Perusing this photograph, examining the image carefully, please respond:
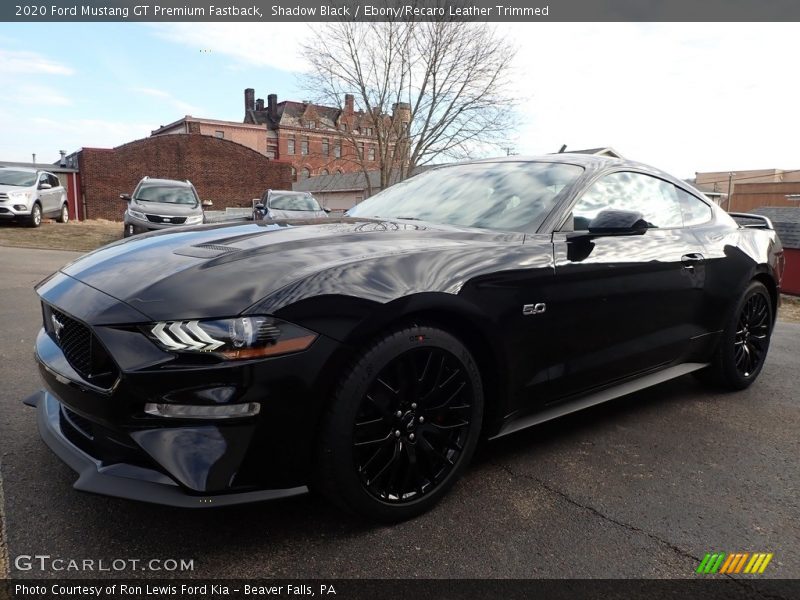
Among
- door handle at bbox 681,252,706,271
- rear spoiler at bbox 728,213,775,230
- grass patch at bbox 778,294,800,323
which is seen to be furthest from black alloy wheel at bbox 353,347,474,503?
grass patch at bbox 778,294,800,323

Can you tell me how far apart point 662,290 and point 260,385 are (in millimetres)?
2345

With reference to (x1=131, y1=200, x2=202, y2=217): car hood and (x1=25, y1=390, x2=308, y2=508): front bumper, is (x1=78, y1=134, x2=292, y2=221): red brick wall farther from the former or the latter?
(x1=25, y1=390, x2=308, y2=508): front bumper

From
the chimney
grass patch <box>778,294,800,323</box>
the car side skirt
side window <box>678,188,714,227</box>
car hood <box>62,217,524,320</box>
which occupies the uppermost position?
the chimney

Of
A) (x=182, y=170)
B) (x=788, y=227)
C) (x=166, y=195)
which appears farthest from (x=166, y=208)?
(x=182, y=170)

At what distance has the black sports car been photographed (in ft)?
5.88

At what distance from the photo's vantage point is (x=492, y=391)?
2.48 m

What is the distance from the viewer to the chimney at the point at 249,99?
72375 mm

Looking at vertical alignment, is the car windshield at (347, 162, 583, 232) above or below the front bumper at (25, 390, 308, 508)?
above

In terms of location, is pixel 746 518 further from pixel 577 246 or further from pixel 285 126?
pixel 285 126

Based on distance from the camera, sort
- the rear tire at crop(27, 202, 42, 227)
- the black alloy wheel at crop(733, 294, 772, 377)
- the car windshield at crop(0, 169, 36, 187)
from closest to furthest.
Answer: the black alloy wheel at crop(733, 294, 772, 377) < the car windshield at crop(0, 169, 36, 187) < the rear tire at crop(27, 202, 42, 227)

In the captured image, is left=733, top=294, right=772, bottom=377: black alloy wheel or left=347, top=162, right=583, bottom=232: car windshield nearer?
left=347, top=162, right=583, bottom=232: car windshield

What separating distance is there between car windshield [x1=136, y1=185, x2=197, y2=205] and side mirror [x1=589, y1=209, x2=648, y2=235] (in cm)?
1312

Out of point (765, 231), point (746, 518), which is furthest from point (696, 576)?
point (765, 231)

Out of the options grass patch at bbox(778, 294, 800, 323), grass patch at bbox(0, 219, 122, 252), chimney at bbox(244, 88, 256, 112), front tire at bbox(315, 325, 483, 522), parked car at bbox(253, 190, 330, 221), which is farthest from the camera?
chimney at bbox(244, 88, 256, 112)
